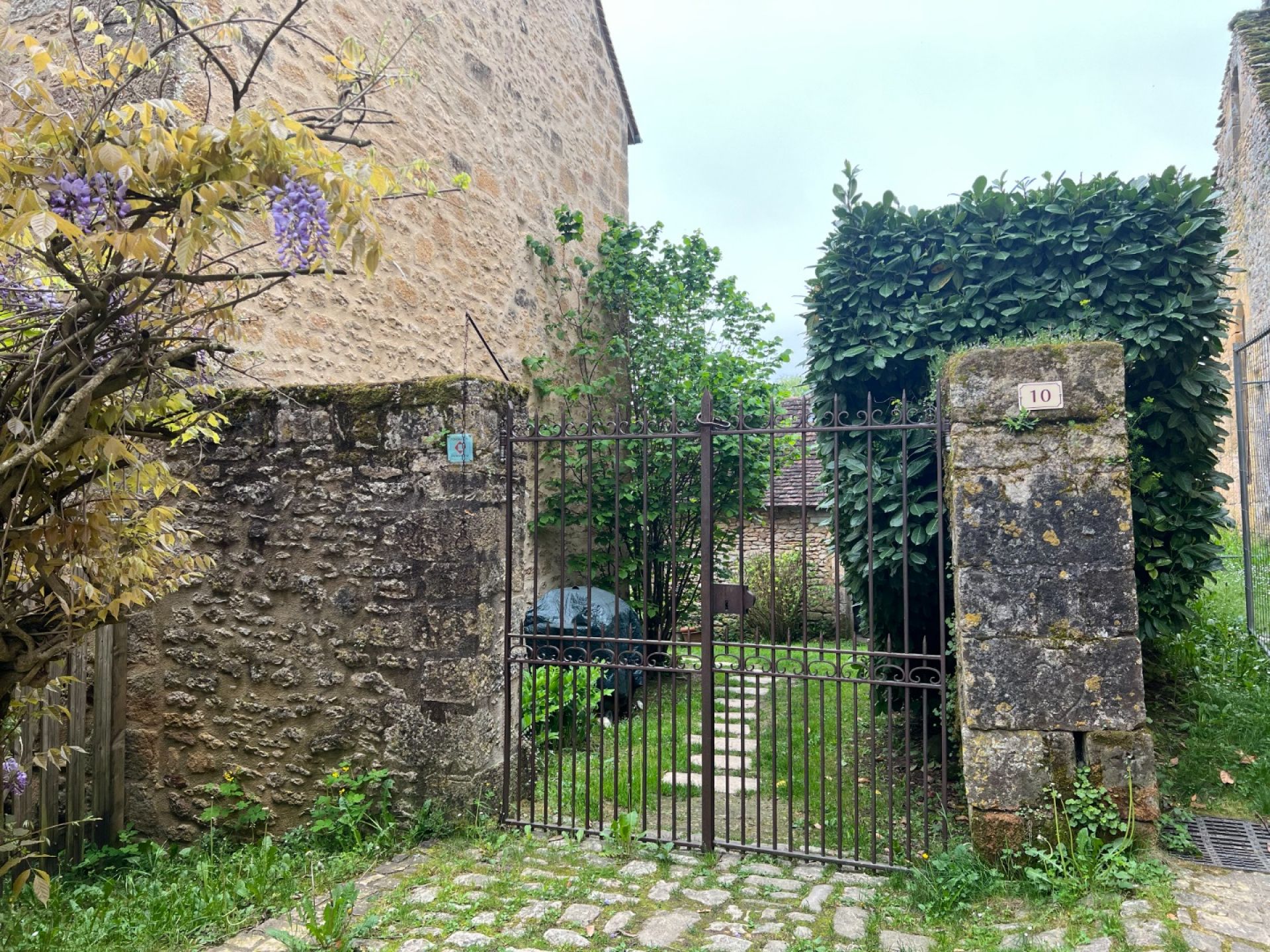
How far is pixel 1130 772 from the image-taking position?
3414mm

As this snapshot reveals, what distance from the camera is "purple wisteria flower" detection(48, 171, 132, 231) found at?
6.29 feet

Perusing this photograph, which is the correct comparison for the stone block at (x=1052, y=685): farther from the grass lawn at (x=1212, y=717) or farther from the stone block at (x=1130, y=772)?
the grass lawn at (x=1212, y=717)

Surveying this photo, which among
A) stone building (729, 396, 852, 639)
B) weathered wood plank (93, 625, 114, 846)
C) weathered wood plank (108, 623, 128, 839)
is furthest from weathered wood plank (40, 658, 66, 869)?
stone building (729, 396, 852, 639)

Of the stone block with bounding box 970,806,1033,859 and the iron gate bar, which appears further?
the iron gate bar

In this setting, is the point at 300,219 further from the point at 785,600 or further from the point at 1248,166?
the point at 1248,166

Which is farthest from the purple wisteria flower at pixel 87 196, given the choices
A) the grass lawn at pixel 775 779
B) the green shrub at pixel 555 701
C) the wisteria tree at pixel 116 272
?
the green shrub at pixel 555 701

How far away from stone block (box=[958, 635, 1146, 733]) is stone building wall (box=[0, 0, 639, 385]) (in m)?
3.71

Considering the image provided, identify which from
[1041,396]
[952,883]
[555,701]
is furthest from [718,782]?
[1041,396]

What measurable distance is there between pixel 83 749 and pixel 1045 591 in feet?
14.3

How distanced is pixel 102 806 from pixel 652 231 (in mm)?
6799

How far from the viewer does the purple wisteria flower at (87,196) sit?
6.29 feet

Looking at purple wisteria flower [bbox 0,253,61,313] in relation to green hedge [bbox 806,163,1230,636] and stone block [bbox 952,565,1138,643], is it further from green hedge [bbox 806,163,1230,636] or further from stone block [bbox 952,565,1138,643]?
stone block [bbox 952,565,1138,643]

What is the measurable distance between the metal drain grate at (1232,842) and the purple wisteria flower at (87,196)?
4.43 meters

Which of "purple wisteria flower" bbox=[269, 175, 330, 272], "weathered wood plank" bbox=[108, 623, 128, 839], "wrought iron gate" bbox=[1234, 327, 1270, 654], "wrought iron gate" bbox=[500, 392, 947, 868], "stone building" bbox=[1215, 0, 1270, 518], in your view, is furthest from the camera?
"stone building" bbox=[1215, 0, 1270, 518]
